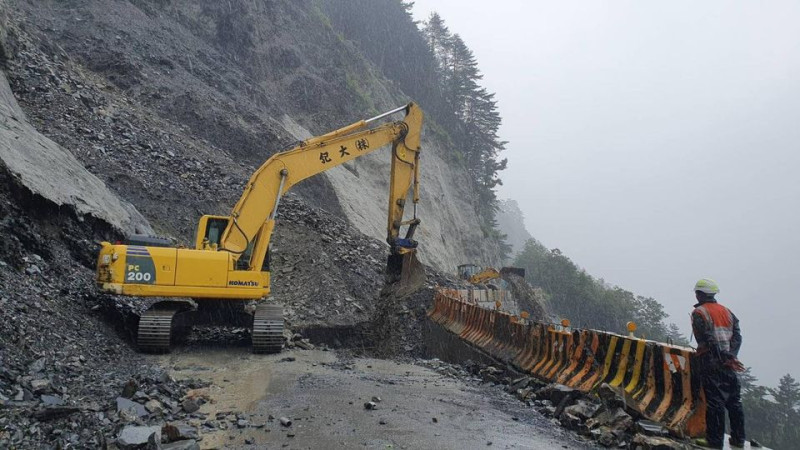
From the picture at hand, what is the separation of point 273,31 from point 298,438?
1182 inches

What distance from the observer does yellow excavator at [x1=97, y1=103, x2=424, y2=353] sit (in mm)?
8359

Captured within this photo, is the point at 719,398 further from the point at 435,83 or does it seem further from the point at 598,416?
the point at 435,83

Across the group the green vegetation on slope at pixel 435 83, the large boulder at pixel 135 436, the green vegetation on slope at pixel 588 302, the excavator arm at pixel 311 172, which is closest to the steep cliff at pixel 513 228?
the green vegetation on slope at pixel 588 302

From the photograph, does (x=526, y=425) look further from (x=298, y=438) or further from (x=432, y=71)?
(x=432, y=71)

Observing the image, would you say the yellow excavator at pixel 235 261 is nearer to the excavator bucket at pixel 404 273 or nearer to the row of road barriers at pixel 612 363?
the excavator bucket at pixel 404 273

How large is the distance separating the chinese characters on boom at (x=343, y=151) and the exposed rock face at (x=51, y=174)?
4532 mm

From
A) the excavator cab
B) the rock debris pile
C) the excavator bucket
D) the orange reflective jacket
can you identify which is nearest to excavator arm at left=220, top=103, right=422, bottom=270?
the excavator bucket

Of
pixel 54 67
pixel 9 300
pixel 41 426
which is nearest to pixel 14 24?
pixel 54 67

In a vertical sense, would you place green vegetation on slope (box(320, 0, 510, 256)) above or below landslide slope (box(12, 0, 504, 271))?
above

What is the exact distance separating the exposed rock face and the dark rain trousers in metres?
9.94

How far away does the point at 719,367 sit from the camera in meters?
5.36

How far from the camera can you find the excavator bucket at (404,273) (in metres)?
11.0

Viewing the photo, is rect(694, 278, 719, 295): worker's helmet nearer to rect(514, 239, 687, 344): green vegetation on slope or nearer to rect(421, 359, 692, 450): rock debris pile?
rect(421, 359, 692, 450): rock debris pile

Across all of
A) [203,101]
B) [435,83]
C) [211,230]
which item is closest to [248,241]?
[211,230]
